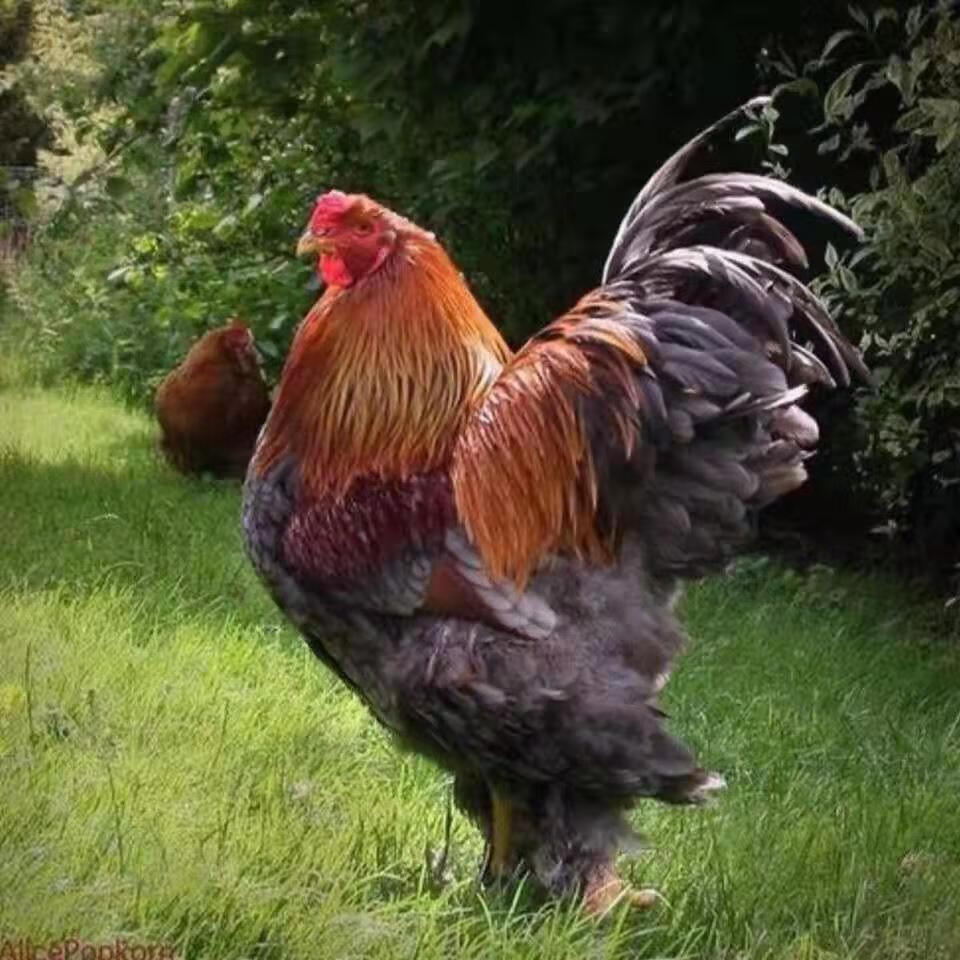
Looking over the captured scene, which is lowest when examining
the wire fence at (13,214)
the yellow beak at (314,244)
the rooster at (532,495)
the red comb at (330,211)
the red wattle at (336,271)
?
the rooster at (532,495)

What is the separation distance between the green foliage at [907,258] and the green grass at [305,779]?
579 mm

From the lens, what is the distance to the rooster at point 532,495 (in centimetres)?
242

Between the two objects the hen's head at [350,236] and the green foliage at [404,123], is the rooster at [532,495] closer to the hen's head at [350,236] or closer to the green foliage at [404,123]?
the hen's head at [350,236]

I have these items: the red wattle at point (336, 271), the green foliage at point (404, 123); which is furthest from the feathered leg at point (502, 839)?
the green foliage at point (404, 123)

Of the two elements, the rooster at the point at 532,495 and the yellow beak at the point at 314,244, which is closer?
the rooster at the point at 532,495

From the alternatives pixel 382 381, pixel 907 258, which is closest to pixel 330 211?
pixel 382 381

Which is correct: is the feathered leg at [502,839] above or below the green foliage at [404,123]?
below

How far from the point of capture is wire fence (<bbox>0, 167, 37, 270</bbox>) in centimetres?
197

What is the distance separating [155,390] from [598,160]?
1.88 m

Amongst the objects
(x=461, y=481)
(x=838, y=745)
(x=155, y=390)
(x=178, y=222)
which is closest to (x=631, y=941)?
(x=461, y=481)

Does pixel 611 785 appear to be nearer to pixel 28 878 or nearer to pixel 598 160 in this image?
pixel 28 878

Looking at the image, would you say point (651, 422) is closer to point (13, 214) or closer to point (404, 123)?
point (13, 214)

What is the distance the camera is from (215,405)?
5.86 metres

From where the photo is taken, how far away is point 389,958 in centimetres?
214
